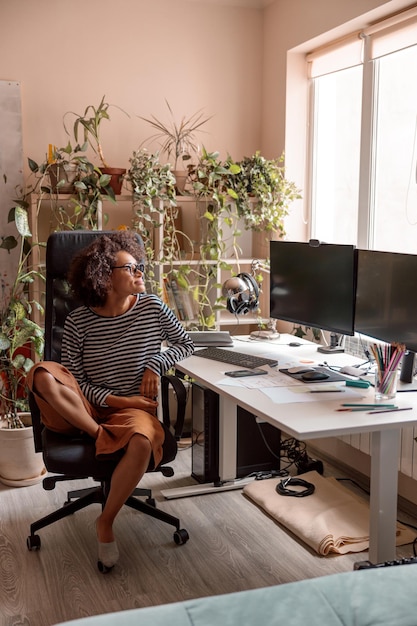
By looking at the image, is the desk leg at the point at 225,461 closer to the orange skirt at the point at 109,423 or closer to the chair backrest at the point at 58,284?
the orange skirt at the point at 109,423

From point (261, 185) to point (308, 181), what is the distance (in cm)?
36

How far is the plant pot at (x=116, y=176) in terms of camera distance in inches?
150

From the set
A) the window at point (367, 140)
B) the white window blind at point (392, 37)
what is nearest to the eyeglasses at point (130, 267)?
the window at point (367, 140)

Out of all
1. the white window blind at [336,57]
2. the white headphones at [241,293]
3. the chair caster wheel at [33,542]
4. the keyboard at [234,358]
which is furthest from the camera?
the white window blind at [336,57]

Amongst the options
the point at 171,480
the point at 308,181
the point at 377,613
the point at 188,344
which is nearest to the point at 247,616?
the point at 377,613

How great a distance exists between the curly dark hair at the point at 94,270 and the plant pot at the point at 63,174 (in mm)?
1000

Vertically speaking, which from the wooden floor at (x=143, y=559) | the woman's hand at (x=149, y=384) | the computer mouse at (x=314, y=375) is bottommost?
the wooden floor at (x=143, y=559)

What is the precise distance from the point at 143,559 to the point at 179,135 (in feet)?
7.96

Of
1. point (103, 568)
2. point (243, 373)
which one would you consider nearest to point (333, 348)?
point (243, 373)

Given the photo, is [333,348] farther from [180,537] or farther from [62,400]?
[62,400]

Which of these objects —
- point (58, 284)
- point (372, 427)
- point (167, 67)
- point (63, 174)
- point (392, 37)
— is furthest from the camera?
point (167, 67)

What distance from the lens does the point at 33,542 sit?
274 cm

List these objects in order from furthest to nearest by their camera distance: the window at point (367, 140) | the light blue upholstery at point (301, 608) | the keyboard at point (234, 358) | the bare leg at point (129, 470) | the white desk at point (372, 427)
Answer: the window at point (367, 140) → the keyboard at point (234, 358) → the bare leg at point (129, 470) → the white desk at point (372, 427) → the light blue upholstery at point (301, 608)

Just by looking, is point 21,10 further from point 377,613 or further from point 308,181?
point 377,613
